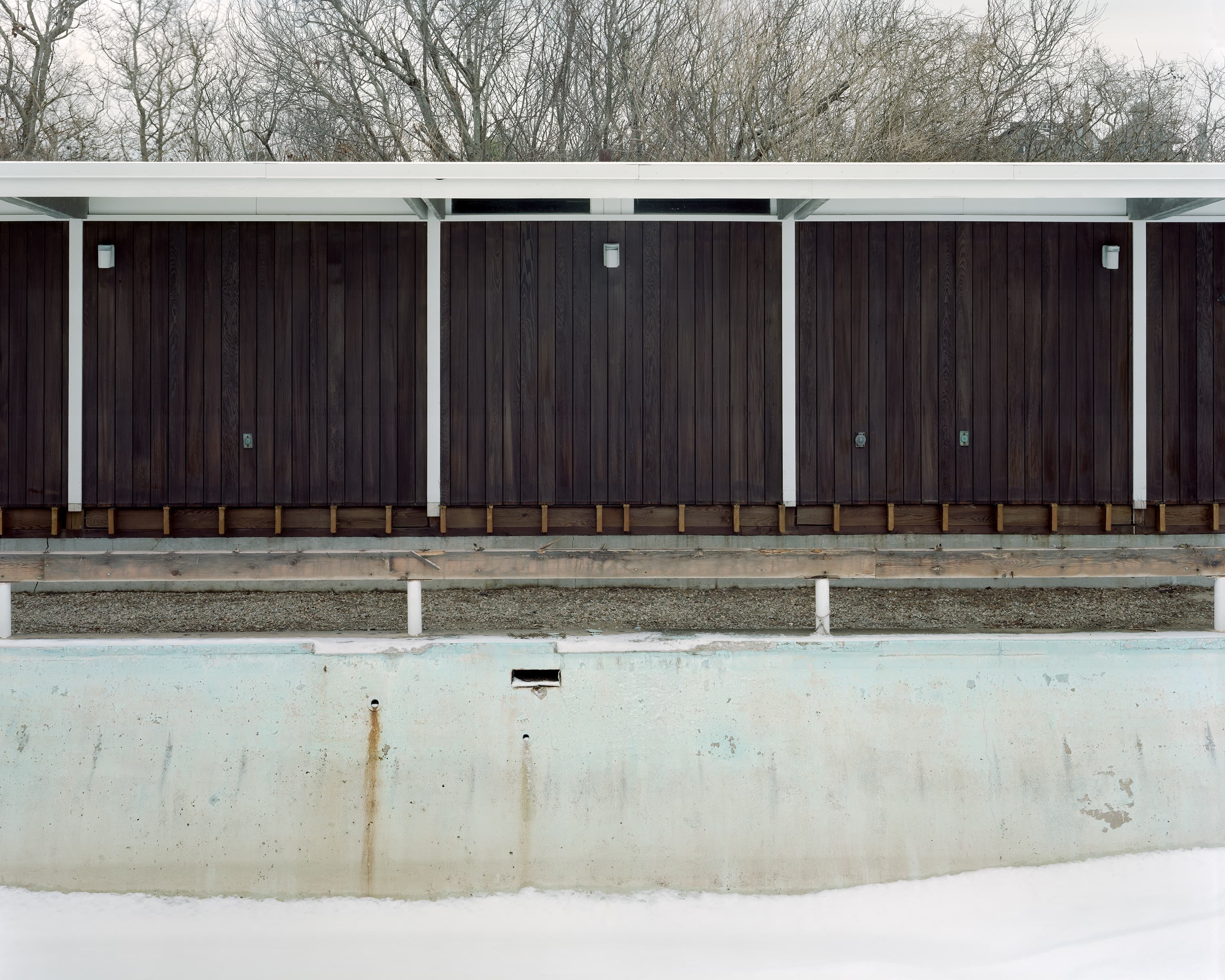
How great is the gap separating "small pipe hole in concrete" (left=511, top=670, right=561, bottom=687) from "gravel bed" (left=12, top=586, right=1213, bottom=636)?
1.71m

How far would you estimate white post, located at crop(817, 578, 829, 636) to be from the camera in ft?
15.6

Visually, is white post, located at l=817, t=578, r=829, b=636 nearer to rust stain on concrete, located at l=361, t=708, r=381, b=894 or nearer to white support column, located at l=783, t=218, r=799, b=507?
rust stain on concrete, located at l=361, t=708, r=381, b=894

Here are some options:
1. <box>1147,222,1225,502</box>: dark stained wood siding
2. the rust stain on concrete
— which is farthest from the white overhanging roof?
the rust stain on concrete

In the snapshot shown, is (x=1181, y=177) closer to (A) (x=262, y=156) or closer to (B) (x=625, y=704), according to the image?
(B) (x=625, y=704)

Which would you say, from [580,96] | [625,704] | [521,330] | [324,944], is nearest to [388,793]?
[324,944]

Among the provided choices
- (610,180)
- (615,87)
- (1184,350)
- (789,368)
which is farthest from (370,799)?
(615,87)

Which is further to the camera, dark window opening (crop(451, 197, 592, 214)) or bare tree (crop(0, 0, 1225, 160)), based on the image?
bare tree (crop(0, 0, 1225, 160))

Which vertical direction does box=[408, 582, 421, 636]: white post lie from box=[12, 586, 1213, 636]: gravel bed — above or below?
above

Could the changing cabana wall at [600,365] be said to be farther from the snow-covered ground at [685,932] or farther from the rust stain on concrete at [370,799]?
the snow-covered ground at [685,932]

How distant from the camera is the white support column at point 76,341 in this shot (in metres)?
7.20

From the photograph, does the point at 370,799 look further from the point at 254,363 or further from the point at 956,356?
the point at 956,356

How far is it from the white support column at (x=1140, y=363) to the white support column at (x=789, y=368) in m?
2.78

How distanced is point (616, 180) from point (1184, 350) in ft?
16.2

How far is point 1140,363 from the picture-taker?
7379 mm
